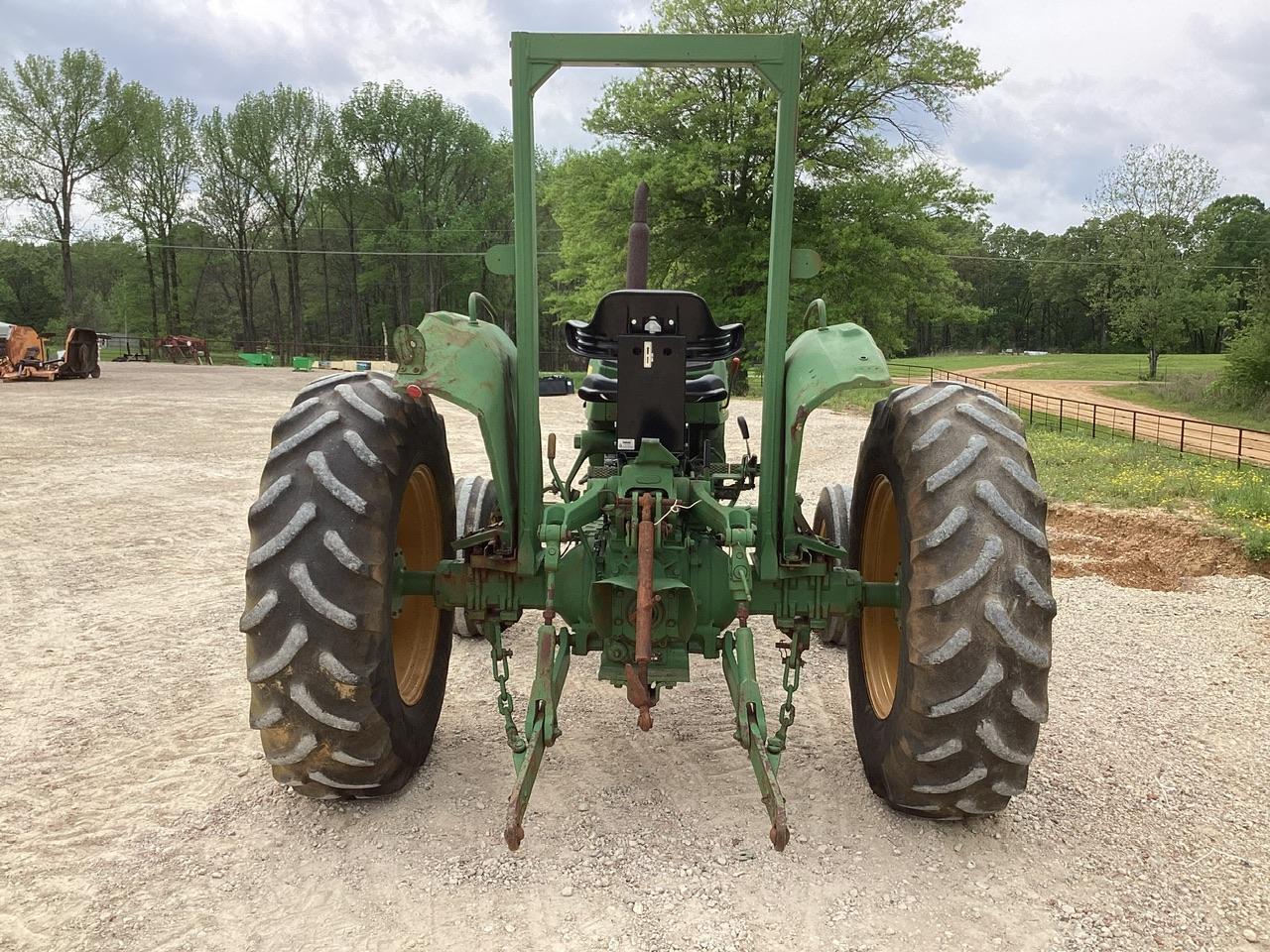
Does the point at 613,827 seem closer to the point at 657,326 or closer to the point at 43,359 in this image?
the point at 657,326

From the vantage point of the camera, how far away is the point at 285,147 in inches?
1978

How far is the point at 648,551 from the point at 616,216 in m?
22.9

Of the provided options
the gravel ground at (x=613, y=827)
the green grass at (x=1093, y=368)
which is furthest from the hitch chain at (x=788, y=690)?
the green grass at (x=1093, y=368)

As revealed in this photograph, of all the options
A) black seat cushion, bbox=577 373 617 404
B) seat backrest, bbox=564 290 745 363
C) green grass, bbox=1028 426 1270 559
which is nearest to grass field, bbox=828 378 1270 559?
green grass, bbox=1028 426 1270 559

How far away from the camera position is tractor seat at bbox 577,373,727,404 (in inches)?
176

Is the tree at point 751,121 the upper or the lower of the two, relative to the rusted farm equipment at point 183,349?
upper

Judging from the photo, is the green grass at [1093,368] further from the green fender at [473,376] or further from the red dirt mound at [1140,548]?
the green fender at [473,376]

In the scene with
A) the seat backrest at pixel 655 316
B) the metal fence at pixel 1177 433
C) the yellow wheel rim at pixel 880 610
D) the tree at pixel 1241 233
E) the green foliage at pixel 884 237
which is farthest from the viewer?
the tree at pixel 1241 233

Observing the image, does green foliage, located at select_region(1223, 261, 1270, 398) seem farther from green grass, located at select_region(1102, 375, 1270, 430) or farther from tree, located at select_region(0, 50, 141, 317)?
tree, located at select_region(0, 50, 141, 317)

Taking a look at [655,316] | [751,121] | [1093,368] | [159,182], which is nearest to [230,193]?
[159,182]

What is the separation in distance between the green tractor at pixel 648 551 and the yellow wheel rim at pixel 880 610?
0.15ft

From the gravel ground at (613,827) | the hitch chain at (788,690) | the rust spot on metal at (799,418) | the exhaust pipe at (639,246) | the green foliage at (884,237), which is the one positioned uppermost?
the green foliage at (884,237)

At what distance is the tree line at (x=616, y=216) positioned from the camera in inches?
939

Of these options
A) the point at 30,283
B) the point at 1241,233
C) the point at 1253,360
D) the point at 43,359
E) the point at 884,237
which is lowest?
the point at 1253,360
